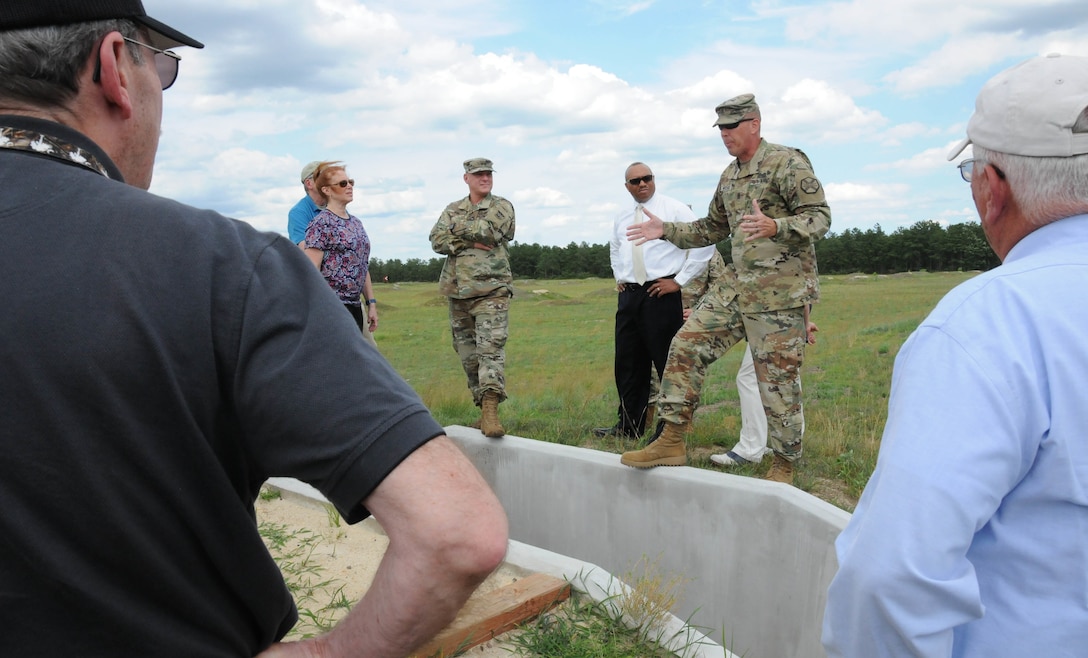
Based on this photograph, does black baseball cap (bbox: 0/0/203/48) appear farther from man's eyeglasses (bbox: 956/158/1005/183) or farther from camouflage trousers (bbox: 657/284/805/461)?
camouflage trousers (bbox: 657/284/805/461)

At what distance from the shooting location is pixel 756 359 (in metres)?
5.48

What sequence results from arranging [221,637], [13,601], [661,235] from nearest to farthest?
[13,601], [221,637], [661,235]

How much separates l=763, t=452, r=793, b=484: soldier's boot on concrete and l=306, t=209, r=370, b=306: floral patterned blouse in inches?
143

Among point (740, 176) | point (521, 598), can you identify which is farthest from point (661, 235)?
point (521, 598)

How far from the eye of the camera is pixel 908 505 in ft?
4.94

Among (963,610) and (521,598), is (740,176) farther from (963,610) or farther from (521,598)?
(963,610)

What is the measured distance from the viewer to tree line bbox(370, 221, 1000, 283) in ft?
164

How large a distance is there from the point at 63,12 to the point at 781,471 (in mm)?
5027

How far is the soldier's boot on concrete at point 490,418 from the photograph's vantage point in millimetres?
7055

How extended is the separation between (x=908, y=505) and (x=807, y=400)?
7482mm

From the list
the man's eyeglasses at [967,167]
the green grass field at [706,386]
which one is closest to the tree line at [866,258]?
the green grass field at [706,386]

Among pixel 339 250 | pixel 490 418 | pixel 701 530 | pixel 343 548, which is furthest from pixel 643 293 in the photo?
pixel 343 548

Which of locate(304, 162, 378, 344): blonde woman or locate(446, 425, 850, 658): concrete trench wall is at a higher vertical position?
locate(304, 162, 378, 344): blonde woman

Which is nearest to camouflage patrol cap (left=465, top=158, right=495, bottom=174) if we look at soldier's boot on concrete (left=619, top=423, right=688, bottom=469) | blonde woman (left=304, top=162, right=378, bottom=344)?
blonde woman (left=304, top=162, right=378, bottom=344)
